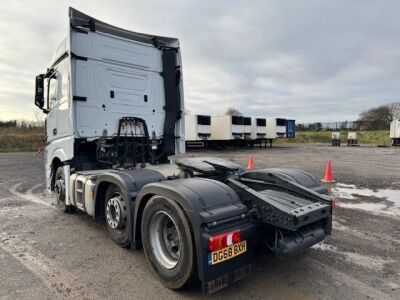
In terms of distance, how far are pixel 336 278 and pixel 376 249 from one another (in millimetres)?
1251

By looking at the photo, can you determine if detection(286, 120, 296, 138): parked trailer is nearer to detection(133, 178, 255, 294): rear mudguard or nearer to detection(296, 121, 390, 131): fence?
detection(296, 121, 390, 131): fence

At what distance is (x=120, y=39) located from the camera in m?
6.46

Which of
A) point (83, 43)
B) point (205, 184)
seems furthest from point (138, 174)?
point (83, 43)

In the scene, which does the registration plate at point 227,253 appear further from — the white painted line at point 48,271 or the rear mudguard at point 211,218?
the white painted line at point 48,271

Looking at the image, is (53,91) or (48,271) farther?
(53,91)

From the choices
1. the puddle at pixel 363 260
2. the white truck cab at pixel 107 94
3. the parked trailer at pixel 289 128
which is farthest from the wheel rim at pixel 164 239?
the parked trailer at pixel 289 128

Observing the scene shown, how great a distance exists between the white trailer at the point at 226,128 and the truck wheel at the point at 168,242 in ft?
83.1

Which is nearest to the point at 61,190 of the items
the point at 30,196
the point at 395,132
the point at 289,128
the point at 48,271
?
the point at 30,196

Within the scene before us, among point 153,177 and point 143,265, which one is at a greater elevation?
point 153,177

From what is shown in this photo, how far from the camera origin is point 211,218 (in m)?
2.95

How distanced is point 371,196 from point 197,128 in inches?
773

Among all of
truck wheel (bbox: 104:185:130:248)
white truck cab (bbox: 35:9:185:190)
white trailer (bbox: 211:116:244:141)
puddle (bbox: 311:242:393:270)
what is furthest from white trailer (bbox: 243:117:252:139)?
truck wheel (bbox: 104:185:130:248)

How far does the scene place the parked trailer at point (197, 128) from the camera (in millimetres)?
27078

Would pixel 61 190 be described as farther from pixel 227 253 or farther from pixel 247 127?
pixel 247 127
